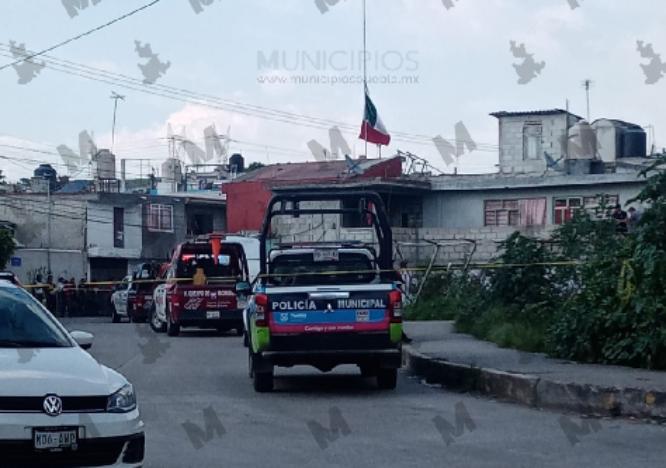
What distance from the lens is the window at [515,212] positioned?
144 feet

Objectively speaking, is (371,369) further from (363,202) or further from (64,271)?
(64,271)

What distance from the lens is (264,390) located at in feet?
51.4

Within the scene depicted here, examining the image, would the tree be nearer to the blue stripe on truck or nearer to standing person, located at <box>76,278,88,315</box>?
standing person, located at <box>76,278,88,315</box>

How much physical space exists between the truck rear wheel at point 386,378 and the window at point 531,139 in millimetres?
36560

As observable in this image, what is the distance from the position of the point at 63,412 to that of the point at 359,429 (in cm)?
454

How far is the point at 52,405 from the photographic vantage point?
8.19 m

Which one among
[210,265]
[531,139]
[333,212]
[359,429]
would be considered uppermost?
[531,139]

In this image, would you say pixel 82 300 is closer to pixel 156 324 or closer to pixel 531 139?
pixel 156 324

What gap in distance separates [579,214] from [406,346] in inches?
148

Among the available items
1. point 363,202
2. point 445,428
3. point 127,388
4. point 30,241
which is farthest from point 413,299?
point 30,241

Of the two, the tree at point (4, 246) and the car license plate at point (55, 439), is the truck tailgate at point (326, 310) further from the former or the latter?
the tree at point (4, 246)

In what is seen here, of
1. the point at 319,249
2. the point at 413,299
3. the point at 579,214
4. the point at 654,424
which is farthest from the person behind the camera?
the point at 413,299

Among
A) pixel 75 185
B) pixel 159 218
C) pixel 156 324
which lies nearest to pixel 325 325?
pixel 156 324

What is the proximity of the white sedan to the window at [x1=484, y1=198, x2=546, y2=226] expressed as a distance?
35704mm
